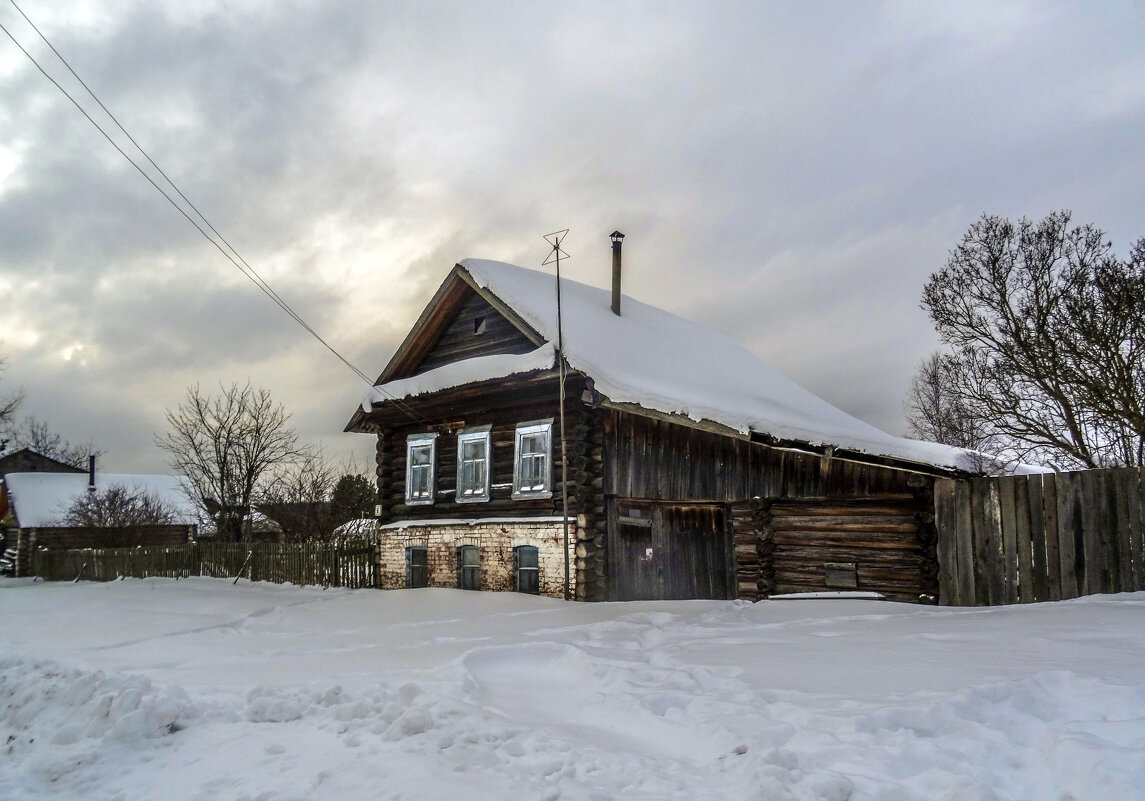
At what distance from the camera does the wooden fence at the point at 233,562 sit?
19578 mm

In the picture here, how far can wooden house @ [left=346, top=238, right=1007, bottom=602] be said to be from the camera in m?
13.2

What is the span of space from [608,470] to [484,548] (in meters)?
3.48

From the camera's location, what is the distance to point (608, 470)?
15.0 meters

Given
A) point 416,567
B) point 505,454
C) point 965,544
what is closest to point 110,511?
point 416,567

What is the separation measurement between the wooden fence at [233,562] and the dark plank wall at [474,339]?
508 cm

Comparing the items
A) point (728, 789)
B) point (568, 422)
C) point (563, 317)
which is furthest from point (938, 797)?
point (563, 317)

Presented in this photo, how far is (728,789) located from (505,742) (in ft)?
5.60

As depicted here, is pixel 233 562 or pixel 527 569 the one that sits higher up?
pixel 527 569

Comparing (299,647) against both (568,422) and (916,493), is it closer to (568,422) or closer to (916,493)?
(568,422)

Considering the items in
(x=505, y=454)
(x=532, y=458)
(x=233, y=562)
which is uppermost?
(x=505, y=454)

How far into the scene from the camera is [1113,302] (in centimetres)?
1709

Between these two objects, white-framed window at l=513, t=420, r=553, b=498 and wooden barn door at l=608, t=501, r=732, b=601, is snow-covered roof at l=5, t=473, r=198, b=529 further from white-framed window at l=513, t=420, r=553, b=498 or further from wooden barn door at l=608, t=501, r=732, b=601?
wooden barn door at l=608, t=501, r=732, b=601

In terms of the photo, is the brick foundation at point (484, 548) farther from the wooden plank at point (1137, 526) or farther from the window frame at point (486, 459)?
the wooden plank at point (1137, 526)

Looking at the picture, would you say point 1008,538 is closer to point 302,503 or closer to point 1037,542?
point 1037,542
